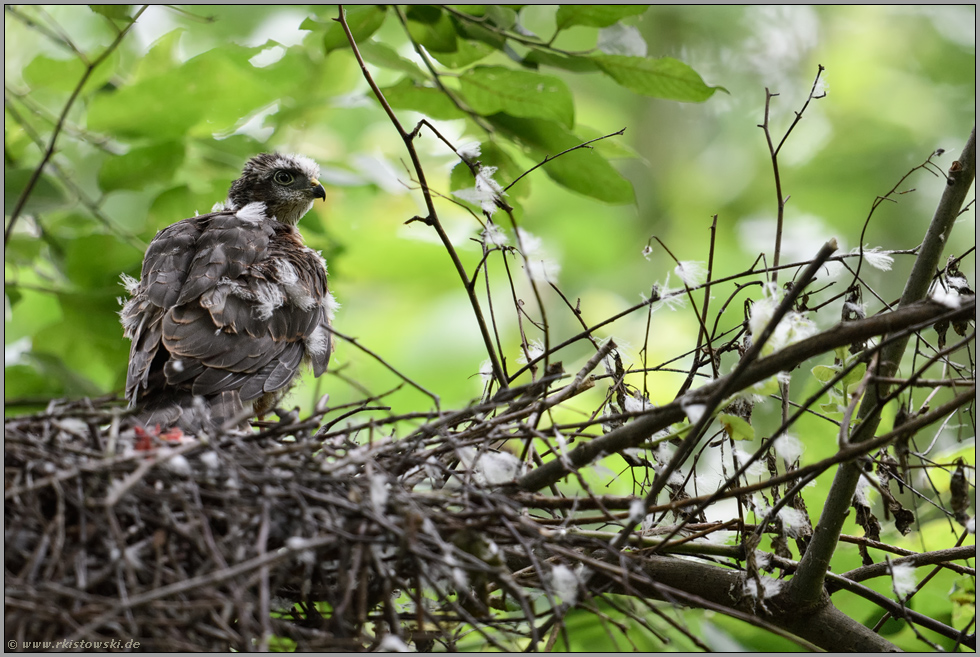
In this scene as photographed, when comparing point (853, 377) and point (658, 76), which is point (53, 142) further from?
point (853, 377)

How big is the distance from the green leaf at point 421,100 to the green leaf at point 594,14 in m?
0.58

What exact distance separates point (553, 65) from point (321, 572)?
7.72 ft

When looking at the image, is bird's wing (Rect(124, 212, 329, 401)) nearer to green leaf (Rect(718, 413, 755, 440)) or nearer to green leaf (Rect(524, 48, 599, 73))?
green leaf (Rect(524, 48, 599, 73))

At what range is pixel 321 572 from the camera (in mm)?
1801

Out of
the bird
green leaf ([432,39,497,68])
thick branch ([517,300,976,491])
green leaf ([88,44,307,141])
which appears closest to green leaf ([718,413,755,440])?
thick branch ([517,300,976,491])

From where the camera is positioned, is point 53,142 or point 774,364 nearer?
point 774,364

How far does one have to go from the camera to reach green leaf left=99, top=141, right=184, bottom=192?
3.81 m

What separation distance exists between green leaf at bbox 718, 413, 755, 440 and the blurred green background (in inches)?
16.8

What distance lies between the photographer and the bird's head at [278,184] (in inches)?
158

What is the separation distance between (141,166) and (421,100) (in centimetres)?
153

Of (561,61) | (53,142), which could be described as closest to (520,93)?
(561,61)

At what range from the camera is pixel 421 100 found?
11.0ft

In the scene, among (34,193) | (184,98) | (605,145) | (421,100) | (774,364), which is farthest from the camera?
(184,98)

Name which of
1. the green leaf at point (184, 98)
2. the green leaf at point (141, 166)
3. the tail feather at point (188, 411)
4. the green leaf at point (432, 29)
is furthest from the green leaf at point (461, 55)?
the tail feather at point (188, 411)
